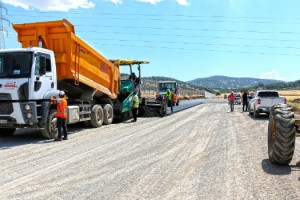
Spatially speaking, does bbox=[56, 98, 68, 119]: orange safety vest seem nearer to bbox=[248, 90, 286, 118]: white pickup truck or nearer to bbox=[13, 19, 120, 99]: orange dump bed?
bbox=[13, 19, 120, 99]: orange dump bed

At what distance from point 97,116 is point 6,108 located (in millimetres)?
4915

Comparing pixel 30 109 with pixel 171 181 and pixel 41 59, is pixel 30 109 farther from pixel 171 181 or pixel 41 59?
pixel 171 181

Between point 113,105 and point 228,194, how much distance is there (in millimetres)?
12938

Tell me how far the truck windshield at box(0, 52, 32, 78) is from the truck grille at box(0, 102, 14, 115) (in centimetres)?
86

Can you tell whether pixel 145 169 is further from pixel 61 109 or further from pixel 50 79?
pixel 50 79

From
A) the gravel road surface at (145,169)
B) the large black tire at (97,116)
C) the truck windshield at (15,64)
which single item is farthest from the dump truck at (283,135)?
the large black tire at (97,116)

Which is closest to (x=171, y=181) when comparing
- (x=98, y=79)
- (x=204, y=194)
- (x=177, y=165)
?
(x=204, y=194)

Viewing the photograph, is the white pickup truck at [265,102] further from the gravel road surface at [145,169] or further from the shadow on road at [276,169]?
the shadow on road at [276,169]

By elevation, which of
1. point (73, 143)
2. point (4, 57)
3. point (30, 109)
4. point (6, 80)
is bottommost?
point (73, 143)

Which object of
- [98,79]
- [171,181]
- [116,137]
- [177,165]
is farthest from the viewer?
[98,79]

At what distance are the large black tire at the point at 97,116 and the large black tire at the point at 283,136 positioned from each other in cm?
925

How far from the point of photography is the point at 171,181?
249 inches

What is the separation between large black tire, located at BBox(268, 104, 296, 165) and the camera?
22.5 feet

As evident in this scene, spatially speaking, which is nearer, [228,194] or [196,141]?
[228,194]
